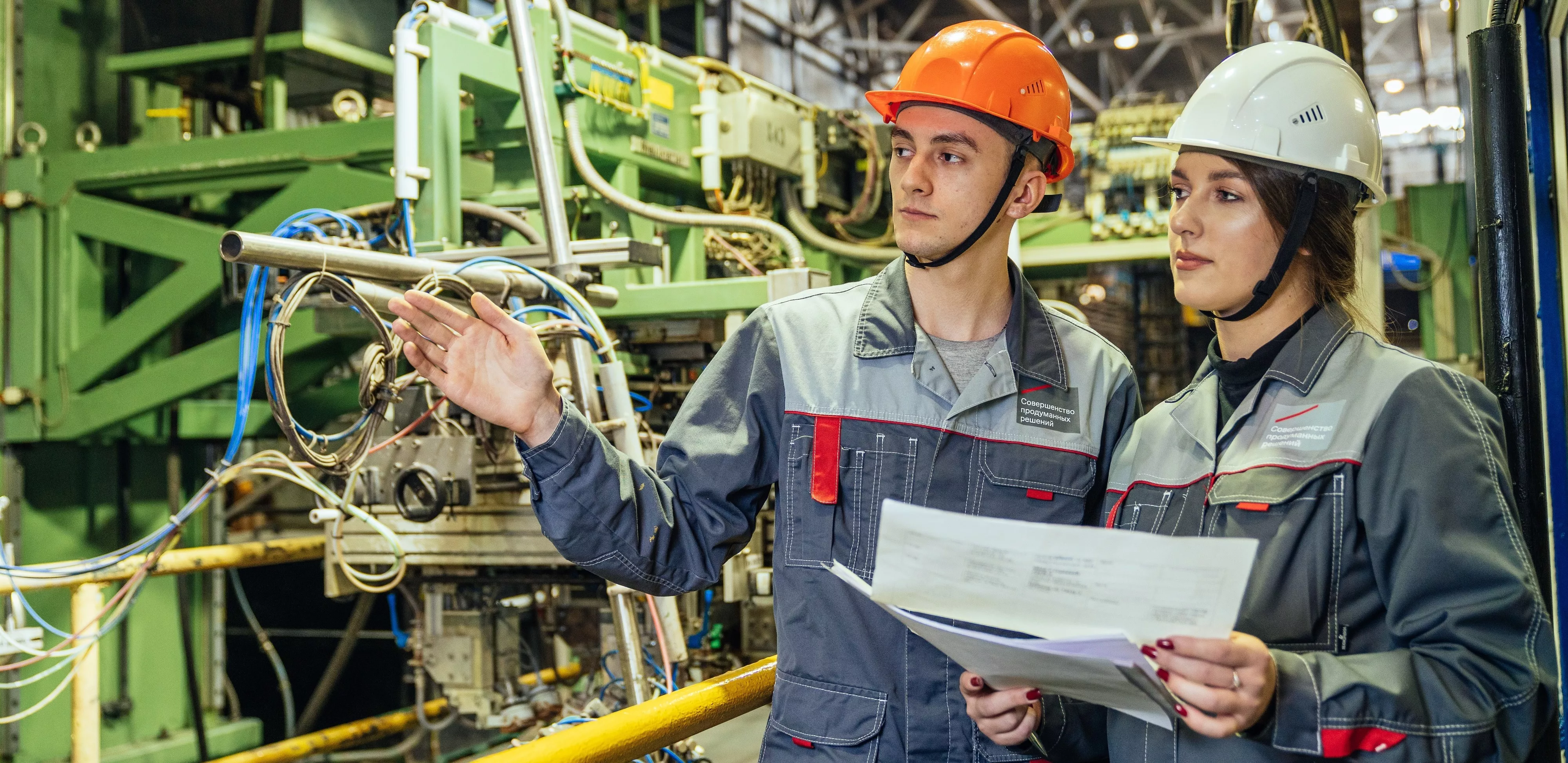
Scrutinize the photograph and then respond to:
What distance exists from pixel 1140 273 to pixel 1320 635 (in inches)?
299

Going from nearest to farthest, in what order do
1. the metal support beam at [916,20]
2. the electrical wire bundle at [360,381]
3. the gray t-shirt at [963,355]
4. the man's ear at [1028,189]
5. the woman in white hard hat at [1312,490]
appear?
the woman in white hard hat at [1312,490], the gray t-shirt at [963,355], the man's ear at [1028,189], the electrical wire bundle at [360,381], the metal support beam at [916,20]

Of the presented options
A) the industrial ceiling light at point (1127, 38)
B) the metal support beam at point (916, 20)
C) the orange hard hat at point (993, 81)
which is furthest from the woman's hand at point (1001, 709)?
the industrial ceiling light at point (1127, 38)

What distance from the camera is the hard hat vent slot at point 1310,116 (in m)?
1.50

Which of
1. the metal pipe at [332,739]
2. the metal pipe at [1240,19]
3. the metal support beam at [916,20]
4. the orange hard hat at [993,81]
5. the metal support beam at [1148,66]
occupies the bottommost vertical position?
the metal pipe at [332,739]

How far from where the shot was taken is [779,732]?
64.7 inches

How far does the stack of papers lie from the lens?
1.00 meters

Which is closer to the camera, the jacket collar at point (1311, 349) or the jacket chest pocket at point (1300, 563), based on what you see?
the jacket chest pocket at point (1300, 563)

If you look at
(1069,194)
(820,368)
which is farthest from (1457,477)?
(1069,194)

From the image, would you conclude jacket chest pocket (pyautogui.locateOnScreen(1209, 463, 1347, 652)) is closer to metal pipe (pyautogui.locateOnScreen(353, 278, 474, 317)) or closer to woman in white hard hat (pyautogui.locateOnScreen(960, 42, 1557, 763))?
woman in white hard hat (pyautogui.locateOnScreen(960, 42, 1557, 763))

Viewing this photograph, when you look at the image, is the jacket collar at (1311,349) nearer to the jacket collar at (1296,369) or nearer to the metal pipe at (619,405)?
the jacket collar at (1296,369)

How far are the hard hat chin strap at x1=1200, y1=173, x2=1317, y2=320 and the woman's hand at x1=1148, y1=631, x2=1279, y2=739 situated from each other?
49 centimetres

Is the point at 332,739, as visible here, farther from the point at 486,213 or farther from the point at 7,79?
the point at 7,79

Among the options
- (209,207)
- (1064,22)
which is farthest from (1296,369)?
(1064,22)

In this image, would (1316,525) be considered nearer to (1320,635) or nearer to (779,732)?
(1320,635)
